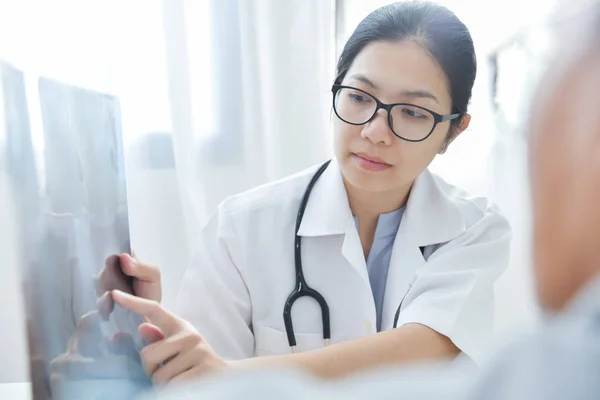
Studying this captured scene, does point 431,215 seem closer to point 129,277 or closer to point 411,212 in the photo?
point 411,212

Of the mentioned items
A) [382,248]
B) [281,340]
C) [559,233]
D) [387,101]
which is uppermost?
[387,101]

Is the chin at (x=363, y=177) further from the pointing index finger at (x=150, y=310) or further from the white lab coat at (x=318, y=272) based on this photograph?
the pointing index finger at (x=150, y=310)

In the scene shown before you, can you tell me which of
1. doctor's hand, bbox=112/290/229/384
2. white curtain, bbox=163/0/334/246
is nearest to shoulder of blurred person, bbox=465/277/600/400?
doctor's hand, bbox=112/290/229/384

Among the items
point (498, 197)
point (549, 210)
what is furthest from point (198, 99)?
point (549, 210)

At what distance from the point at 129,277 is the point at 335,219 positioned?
0.37m

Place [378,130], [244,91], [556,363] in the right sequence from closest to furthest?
[556,363] < [378,130] < [244,91]

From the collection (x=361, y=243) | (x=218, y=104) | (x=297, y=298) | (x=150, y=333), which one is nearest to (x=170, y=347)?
(x=150, y=333)

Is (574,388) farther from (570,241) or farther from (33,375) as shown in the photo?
(33,375)

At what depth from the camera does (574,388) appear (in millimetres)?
122

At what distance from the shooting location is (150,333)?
514mm

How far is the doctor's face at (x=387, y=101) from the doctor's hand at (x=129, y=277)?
33cm

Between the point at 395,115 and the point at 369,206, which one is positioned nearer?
the point at 395,115

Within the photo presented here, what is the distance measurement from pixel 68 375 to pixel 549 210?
363 millimetres

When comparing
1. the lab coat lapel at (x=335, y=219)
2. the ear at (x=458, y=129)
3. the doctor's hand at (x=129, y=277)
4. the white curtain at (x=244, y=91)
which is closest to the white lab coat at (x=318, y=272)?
the lab coat lapel at (x=335, y=219)
